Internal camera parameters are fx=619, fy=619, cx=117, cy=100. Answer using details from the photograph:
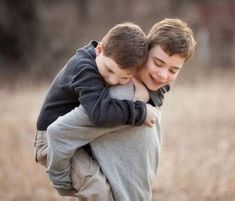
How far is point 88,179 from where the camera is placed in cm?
281

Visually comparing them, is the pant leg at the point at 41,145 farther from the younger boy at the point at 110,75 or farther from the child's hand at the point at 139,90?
the child's hand at the point at 139,90

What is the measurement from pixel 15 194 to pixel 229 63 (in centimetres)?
1436

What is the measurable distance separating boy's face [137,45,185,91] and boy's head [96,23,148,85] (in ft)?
0.15

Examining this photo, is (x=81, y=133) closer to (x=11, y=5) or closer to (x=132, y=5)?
(x=11, y=5)

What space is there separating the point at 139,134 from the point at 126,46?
0.43 metres

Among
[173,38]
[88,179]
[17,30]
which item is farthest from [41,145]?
[17,30]

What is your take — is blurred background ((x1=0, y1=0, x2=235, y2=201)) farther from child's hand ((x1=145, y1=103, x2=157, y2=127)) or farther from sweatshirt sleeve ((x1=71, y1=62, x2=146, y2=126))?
sweatshirt sleeve ((x1=71, y1=62, x2=146, y2=126))

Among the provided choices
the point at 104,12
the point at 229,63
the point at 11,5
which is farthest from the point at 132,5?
the point at 11,5

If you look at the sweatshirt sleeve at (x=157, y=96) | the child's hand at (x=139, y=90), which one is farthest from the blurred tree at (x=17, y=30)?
the child's hand at (x=139, y=90)

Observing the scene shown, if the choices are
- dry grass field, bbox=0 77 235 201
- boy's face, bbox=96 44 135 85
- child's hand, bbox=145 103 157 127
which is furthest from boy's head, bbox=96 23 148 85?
dry grass field, bbox=0 77 235 201

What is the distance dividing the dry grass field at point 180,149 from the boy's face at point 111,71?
2492 mm

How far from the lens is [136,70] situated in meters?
2.69

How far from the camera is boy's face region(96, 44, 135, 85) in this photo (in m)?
2.63

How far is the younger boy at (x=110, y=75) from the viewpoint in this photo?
262 centimetres
